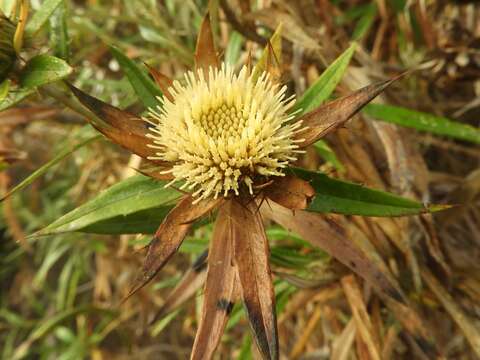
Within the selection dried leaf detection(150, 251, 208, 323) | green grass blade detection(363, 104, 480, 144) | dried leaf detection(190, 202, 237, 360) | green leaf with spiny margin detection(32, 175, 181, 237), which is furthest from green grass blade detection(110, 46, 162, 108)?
green grass blade detection(363, 104, 480, 144)

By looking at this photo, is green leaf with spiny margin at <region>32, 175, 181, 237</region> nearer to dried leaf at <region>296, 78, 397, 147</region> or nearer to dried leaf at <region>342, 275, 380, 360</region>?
dried leaf at <region>296, 78, 397, 147</region>

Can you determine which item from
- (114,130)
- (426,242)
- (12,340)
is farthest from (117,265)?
(114,130)

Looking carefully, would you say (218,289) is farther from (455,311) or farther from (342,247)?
(455,311)

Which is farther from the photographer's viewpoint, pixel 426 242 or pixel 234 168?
pixel 426 242

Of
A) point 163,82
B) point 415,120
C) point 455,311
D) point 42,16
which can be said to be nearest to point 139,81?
point 163,82

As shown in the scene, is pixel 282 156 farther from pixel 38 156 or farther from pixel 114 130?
pixel 38 156

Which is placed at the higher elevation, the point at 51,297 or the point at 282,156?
the point at 51,297
